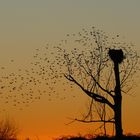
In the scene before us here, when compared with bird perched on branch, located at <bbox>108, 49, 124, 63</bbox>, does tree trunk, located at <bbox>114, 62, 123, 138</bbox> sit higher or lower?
lower

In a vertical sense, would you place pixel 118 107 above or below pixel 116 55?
below

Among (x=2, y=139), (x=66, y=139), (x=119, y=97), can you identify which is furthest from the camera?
(x=2, y=139)

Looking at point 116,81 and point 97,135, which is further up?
point 116,81

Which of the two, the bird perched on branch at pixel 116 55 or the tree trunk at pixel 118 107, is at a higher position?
the bird perched on branch at pixel 116 55

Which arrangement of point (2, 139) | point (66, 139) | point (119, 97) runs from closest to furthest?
point (66, 139) < point (119, 97) < point (2, 139)

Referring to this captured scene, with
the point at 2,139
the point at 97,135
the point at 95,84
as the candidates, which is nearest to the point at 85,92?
the point at 95,84

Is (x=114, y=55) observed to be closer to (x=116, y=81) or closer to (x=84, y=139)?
(x=116, y=81)

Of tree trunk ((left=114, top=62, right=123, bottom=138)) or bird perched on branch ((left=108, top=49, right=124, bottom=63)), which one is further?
bird perched on branch ((left=108, top=49, right=124, bottom=63))

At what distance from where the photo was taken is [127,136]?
1944 inches

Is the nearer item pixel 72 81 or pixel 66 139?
pixel 66 139

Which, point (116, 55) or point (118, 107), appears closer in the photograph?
point (118, 107)

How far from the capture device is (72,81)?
53812 mm

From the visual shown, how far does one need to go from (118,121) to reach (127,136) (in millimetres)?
2167

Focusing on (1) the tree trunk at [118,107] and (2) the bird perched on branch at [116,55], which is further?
(2) the bird perched on branch at [116,55]
